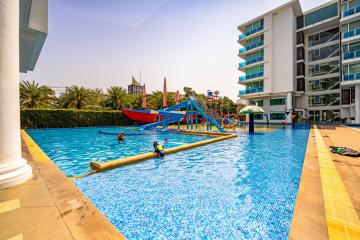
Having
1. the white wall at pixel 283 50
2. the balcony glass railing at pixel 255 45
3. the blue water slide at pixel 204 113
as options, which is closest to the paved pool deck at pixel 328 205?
the blue water slide at pixel 204 113

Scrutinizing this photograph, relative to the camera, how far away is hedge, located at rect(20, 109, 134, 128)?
22.7 m

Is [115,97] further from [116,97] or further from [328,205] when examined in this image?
[328,205]

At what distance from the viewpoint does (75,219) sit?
237cm

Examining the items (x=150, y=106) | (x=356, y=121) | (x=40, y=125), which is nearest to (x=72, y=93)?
(x=40, y=125)

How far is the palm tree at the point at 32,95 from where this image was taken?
97.8ft

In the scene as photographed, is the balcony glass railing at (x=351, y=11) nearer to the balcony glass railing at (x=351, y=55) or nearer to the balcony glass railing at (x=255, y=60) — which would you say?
the balcony glass railing at (x=351, y=55)

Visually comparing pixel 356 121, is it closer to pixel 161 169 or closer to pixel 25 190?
pixel 161 169

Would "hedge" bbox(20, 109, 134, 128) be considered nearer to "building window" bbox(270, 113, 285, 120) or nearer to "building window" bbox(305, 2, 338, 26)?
"building window" bbox(270, 113, 285, 120)

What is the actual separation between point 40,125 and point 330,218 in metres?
29.0

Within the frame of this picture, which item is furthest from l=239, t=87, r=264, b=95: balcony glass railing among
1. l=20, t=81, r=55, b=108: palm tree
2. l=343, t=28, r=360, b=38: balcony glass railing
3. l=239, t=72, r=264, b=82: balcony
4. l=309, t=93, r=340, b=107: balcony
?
l=20, t=81, r=55, b=108: palm tree

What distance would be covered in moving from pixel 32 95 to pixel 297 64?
48879 millimetres

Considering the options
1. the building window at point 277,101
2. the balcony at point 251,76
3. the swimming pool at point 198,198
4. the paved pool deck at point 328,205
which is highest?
the balcony at point 251,76

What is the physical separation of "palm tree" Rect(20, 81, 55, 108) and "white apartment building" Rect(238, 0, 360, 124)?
38.1 meters

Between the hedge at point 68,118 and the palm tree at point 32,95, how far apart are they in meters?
9.38
